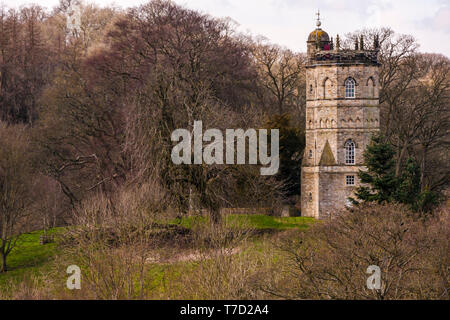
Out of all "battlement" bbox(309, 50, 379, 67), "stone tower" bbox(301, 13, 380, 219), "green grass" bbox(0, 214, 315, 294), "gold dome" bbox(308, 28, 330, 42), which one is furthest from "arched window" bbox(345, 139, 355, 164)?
"gold dome" bbox(308, 28, 330, 42)

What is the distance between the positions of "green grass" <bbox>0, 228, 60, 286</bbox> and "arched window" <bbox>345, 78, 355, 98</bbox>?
57.1 ft

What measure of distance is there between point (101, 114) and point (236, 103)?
8.40 metres

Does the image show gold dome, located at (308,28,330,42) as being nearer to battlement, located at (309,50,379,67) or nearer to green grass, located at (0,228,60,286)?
battlement, located at (309,50,379,67)

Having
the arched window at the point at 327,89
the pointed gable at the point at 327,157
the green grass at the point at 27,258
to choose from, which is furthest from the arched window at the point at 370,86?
the green grass at the point at 27,258

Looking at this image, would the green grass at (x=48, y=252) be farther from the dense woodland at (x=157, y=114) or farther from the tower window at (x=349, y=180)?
the tower window at (x=349, y=180)

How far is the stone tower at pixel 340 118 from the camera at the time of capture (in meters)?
38.3

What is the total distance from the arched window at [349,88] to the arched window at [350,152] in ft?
8.12

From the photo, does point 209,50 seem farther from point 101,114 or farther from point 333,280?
point 333,280

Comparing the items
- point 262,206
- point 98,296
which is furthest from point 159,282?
point 262,206

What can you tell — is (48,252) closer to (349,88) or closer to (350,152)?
(350,152)

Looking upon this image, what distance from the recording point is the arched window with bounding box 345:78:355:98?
38406 mm

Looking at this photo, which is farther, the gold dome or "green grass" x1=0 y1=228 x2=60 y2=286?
the gold dome

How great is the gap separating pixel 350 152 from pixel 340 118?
1.97 metres
